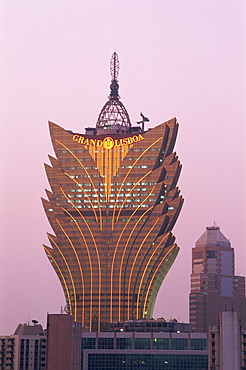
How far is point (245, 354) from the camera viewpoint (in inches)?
7431

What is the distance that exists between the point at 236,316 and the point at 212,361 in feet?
29.3

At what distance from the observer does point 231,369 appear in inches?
7318

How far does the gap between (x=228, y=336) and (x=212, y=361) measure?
6407mm

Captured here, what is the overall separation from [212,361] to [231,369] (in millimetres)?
5549

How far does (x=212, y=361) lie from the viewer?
625 feet

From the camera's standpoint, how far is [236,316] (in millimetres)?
189500

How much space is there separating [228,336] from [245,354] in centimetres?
478

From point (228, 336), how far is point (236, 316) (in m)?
4.22

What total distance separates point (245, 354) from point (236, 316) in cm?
660

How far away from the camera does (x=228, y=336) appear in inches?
7367
